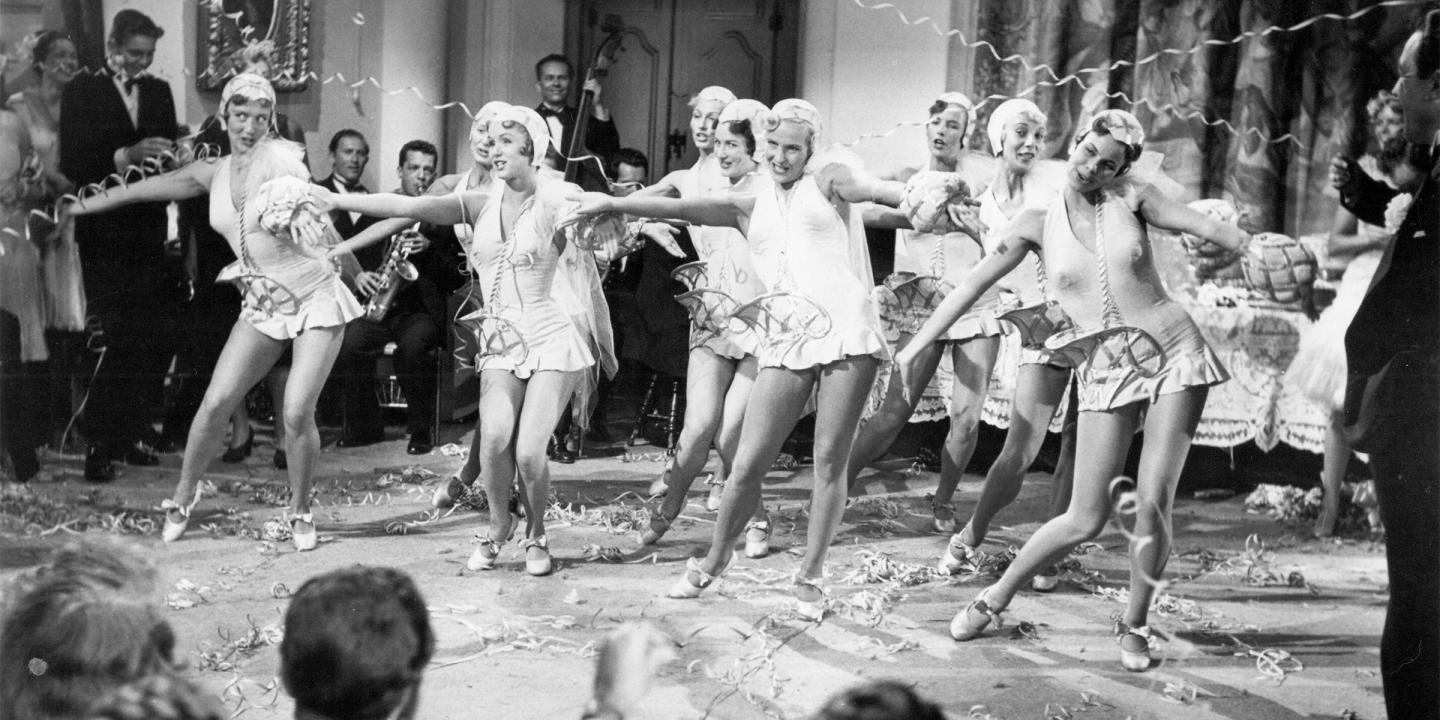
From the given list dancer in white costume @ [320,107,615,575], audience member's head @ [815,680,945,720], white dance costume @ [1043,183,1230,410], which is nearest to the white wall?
white dance costume @ [1043,183,1230,410]

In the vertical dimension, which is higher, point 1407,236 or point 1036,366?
point 1407,236

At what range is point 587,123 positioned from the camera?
410 cm

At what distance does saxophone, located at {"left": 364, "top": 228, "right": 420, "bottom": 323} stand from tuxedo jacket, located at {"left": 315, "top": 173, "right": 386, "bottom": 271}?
0.03 metres

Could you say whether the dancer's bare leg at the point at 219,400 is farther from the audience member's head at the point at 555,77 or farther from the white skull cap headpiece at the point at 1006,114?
the white skull cap headpiece at the point at 1006,114

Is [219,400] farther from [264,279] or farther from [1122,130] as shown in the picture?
[1122,130]

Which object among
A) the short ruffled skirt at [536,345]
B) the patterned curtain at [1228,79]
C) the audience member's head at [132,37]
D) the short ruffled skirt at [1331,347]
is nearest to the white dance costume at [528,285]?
the short ruffled skirt at [536,345]

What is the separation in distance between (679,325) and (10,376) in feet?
6.26

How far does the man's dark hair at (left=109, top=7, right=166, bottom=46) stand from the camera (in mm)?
4117

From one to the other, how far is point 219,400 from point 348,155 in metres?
0.78

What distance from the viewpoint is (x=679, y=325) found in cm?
441

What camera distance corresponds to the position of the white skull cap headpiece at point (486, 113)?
4.07 m

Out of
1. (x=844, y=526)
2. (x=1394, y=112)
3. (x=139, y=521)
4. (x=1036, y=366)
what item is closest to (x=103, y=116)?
(x=139, y=521)

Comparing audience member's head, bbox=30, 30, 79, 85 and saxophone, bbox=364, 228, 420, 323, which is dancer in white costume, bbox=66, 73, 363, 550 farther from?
audience member's head, bbox=30, 30, 79, 85

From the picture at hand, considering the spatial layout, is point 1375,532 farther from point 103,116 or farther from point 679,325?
point 103,116
